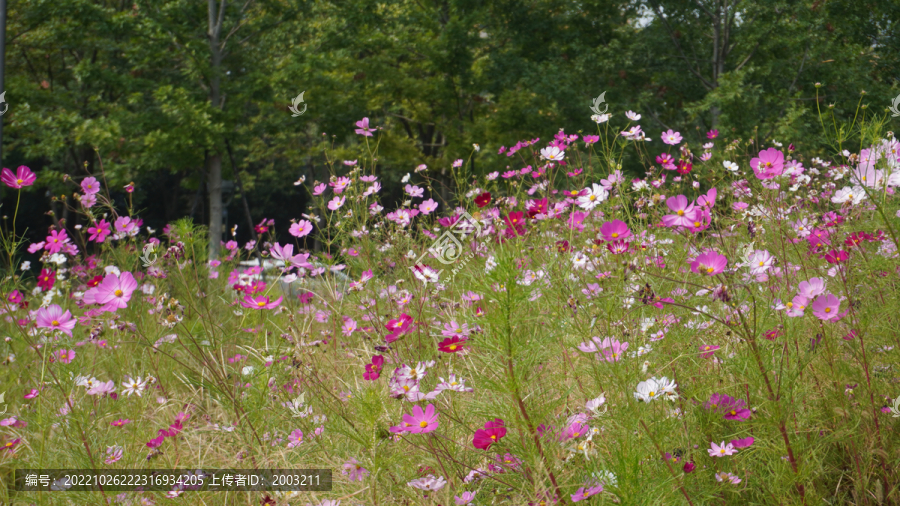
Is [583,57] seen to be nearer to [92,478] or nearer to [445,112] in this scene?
[445,112]

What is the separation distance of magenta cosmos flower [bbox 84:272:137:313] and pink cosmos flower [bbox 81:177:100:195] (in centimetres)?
84

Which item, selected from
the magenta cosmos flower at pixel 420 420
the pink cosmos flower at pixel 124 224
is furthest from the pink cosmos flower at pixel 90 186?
the magenta cosmos flower at pixel 420 420

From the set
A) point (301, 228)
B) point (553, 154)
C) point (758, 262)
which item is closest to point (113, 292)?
point (301, 228)

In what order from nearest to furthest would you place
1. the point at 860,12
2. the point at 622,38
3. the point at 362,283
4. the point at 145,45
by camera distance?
the point at 362,283 → the point at 860,12 → the point at 145,45 → the point at 622,38

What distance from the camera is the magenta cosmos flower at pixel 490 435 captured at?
1391 mm

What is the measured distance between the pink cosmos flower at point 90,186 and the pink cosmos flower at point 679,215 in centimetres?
205

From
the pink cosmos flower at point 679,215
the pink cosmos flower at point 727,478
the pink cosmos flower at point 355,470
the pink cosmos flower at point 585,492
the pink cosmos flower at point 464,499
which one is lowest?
the pink cosmos flower at point 727,478

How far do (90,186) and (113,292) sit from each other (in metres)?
0.91

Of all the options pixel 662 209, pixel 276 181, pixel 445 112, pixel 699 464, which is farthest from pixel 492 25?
pixel 276 181

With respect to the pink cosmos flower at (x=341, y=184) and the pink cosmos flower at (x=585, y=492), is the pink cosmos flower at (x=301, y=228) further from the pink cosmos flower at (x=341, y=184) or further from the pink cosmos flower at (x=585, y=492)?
the pink cosmos flower at (x=585, y=492)

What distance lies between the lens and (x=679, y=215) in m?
1.59

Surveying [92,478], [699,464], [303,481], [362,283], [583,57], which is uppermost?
[583,57]

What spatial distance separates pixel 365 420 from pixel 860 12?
1154 centimetres

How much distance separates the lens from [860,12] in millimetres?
10023
